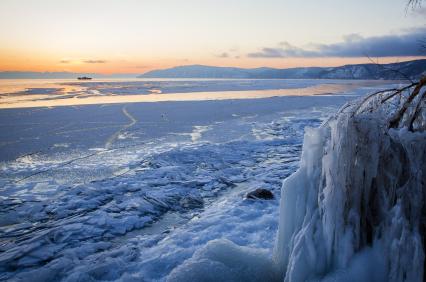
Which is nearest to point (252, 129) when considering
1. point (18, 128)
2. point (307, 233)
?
point (18, 128)

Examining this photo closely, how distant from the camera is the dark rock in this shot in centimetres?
729

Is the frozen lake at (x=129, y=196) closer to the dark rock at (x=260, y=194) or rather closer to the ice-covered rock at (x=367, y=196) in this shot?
the dark rock at (x=260, y=194)

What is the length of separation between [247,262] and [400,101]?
8.40 ft

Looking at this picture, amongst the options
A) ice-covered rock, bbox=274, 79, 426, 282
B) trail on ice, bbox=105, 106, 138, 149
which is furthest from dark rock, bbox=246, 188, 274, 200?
A: trail on ice, bbox=105, 106, 138, 149

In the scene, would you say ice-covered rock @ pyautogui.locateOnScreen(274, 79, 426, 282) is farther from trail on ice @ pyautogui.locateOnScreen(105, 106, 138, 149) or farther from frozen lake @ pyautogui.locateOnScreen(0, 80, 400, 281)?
trail on ice @ pyautogui.locateOnScreen(105, 106, 138, 149)

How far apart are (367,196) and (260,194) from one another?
172 inches

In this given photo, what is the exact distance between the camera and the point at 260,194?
290 inches

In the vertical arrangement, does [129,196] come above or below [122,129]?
below

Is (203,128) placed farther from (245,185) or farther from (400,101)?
(400,101)

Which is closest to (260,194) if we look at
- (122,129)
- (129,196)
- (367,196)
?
(129,196)

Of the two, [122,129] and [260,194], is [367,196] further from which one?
[122,129]

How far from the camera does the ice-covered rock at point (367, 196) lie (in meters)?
2.77

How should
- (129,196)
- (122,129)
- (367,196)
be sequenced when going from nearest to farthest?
(367,196)
(129,196)
(122,129)

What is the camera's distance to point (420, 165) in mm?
2717
